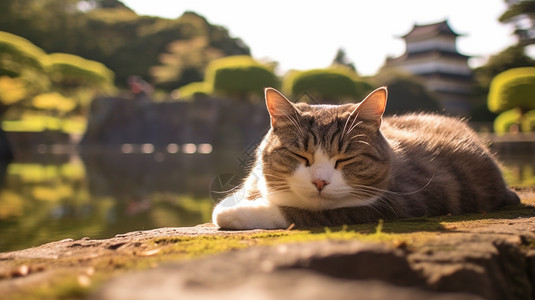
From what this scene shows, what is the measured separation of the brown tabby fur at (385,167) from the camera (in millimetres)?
2033

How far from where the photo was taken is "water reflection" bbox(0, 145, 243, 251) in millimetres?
3535

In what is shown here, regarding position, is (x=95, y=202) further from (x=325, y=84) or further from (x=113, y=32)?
(x=113, y=32)

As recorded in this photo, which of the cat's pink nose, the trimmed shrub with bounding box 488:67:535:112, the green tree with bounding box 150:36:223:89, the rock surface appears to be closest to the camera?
the rock surface

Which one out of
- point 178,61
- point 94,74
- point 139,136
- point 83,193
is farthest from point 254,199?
point 178,61

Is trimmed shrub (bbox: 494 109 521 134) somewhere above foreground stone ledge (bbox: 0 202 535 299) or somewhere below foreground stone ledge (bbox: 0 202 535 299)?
below

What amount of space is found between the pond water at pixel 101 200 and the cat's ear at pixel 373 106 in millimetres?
921

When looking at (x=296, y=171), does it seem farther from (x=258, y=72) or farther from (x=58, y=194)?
(x=258, y=72)

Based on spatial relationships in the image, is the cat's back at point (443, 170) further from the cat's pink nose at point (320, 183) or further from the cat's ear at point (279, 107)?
the cat's ear at point (279, 107)

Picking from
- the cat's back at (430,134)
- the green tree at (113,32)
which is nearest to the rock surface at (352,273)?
the cat's back at (430,134)

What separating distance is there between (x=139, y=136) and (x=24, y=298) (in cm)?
1865

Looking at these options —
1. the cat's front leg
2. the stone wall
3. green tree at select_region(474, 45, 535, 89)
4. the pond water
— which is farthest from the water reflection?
green tree at select_region(474, 45, 535, 89)

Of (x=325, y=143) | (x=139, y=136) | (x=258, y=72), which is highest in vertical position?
(x=258, y=72)

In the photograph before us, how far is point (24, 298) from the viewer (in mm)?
830

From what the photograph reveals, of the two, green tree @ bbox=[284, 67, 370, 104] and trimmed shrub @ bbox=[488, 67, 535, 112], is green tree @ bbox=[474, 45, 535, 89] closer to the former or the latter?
trimmed shrub @ bbox=[488, 67, 535, 112]
